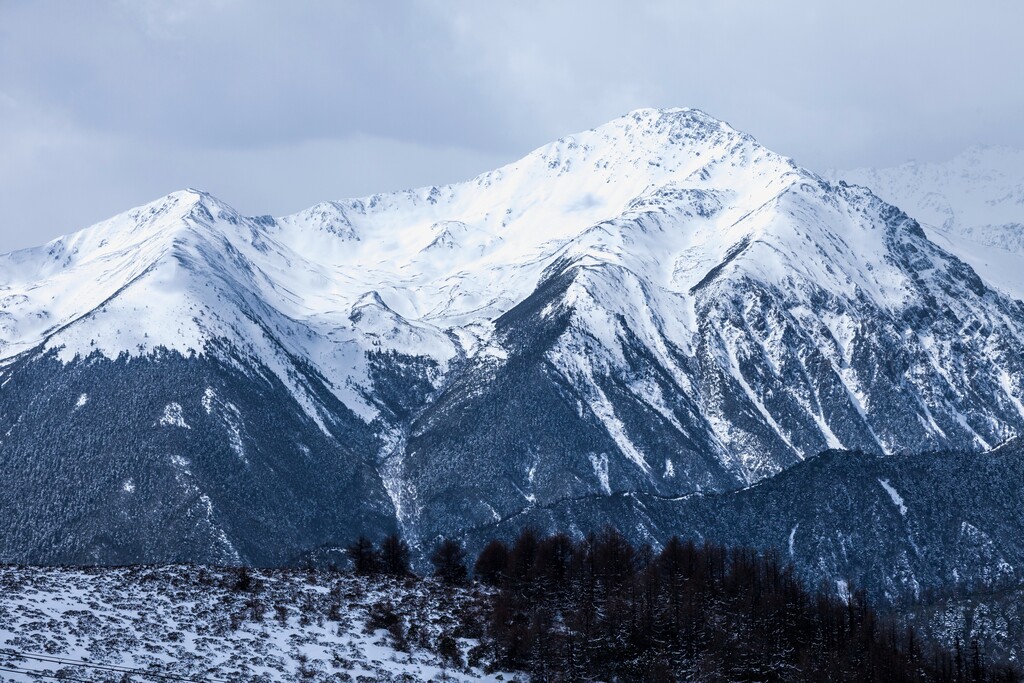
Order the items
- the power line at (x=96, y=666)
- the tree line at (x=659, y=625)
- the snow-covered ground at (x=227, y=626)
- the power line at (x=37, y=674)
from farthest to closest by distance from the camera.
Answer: the tree line at (x=659, y=625), the snow-covered ground at (x=227, y=626), the power line at (x=96, y=666), the power line at (x=37, y=674)

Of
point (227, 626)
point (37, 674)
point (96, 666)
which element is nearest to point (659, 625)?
point (227, 626)

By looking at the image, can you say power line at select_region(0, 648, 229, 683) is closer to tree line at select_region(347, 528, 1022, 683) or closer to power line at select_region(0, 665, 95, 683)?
power line at select_region(0, 665, 95, 683)

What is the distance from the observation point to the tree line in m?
148

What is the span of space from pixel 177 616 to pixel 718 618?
6500cm

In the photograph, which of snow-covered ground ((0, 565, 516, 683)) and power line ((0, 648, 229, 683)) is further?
snow-covered ground ((0, 565, 516, 683))

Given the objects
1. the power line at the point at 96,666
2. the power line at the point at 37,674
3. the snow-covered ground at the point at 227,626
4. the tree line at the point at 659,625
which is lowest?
the power line at the point at 37,674

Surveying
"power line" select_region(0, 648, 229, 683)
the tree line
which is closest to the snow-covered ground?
"power line" select_region(0, 648, 229, 683)

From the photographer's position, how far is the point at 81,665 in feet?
360

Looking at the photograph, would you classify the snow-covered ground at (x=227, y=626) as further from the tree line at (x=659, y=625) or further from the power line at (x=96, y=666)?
the tree line at (x=659, y=625)

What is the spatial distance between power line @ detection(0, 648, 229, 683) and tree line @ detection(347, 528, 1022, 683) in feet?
123

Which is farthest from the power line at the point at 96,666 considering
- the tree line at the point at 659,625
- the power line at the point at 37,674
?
the tree line at the point at 659,625

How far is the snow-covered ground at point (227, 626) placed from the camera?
114 m

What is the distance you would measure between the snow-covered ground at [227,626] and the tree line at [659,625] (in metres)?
6.60

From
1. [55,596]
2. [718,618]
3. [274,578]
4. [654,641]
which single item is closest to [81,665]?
[55,596]
